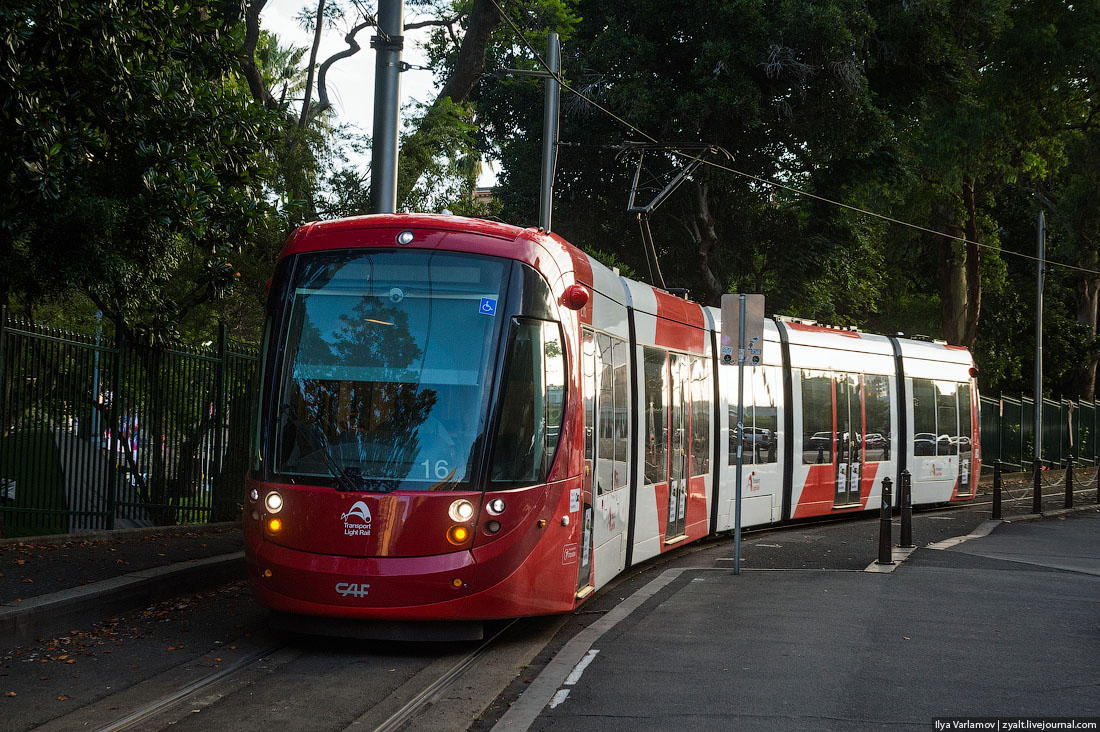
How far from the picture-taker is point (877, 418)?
63.6ft

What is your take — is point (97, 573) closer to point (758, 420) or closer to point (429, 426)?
point (429, 426)

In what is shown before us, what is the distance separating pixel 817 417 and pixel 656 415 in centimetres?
623

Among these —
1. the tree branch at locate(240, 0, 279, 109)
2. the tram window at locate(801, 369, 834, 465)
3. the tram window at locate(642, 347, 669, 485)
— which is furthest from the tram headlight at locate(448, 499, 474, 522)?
the tram window at locate(801, 369, 834, 465)

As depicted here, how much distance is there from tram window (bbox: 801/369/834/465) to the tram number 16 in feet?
34.7

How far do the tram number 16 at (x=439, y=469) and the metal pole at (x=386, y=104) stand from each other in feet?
16.9

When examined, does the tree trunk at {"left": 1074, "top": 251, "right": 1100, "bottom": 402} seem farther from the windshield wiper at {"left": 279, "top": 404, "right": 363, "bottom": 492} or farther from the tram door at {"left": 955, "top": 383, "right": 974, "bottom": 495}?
the windshield wiper at {"left": 279, "top": 404, "right": 363, "bottom": 492}

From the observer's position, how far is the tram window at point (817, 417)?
17.6 m

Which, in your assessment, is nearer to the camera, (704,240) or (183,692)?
(183,692)

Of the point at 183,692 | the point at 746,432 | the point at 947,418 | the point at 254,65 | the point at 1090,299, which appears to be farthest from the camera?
the point at 1090,299

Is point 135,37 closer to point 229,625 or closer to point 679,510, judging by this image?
point 229,625

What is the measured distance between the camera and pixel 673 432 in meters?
13.0

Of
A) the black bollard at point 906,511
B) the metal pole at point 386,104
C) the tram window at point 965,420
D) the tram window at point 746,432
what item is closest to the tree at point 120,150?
the metal pole at point 386,104

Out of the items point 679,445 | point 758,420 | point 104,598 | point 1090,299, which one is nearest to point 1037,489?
point 758,420

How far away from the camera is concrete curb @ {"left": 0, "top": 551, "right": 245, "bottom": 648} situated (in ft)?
25.7
